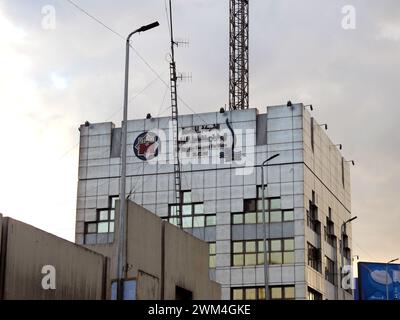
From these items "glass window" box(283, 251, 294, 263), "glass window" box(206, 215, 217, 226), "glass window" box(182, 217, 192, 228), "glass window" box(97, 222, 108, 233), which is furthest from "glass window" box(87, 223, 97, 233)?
"glass window" box(283, 251, 294, 263)

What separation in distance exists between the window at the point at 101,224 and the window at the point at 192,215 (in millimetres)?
6243

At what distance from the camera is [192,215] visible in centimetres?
8756

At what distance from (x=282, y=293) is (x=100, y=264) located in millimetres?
53105

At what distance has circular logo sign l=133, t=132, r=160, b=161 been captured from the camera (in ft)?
293

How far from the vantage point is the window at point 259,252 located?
83938 mm

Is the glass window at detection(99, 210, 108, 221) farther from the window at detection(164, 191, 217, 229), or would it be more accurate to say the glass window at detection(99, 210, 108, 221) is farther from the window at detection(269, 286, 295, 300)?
the window at detection(269, 286, 295, 300)

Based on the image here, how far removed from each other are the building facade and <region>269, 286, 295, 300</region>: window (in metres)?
0.09

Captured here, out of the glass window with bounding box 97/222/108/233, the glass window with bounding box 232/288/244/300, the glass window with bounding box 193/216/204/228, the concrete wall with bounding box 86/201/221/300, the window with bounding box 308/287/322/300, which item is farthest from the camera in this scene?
the glass window with bounding box 97/222/108/233

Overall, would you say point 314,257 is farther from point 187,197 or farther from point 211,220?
point 187,197

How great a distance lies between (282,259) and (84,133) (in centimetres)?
2537

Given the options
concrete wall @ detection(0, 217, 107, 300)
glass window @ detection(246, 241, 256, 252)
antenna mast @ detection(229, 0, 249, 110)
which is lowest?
concrete wall @ detection(0, 217, 107, 300)

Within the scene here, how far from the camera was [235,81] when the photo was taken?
94.8 meters
